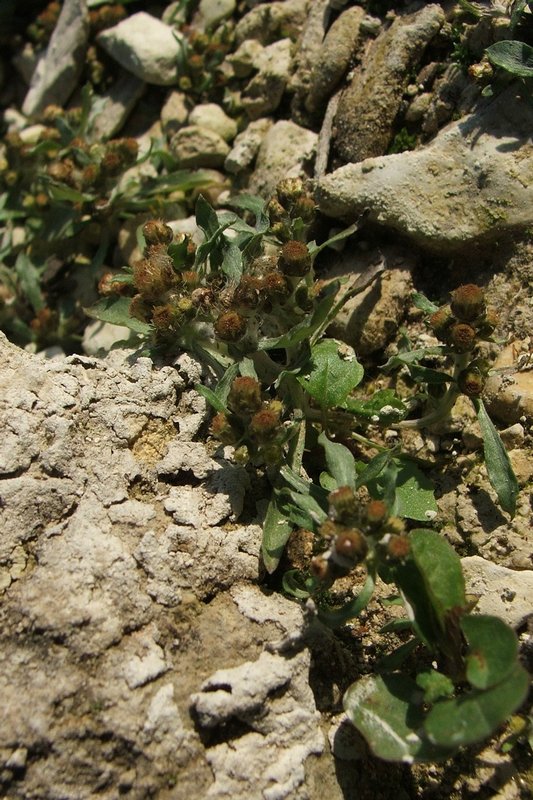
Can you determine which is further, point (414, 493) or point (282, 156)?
point (282, 156)

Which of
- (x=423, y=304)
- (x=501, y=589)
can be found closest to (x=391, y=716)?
(x=501, y=589)

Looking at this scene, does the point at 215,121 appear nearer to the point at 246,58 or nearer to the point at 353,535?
the point at 246,58

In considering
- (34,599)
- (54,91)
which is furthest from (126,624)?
(54,91)

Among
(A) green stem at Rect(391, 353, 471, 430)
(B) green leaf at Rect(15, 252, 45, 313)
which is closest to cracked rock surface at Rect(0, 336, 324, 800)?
(A) green stem at Rect(391, 353, 471, 430)

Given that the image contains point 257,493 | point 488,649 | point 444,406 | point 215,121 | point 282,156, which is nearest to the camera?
point 488,649

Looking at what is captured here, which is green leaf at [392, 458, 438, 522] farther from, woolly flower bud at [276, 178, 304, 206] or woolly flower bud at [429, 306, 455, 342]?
A: woolly flower bud at [276, 178, 304, 206]

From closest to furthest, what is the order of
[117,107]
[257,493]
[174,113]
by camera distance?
[257,493], [174,113], [117,107]

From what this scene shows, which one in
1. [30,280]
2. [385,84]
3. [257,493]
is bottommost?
[30,280]
